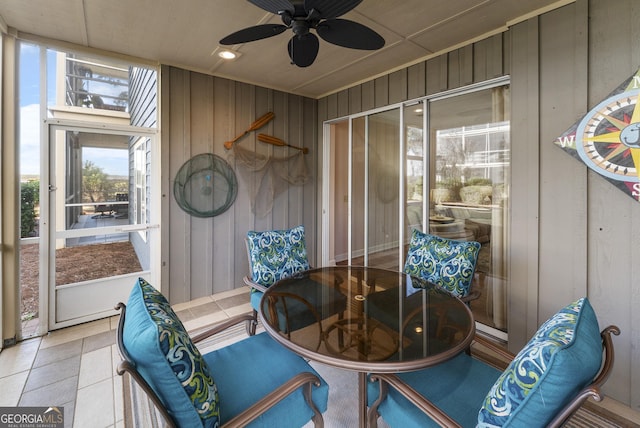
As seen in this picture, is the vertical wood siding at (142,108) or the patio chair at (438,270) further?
the vertical wood siding at (142,108)

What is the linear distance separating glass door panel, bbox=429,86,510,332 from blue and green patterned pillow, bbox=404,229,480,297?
0.60 m

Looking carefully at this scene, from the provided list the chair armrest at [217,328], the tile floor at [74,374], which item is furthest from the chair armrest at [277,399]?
the tile floor at [74,374]

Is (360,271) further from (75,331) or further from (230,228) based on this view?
(75,331)

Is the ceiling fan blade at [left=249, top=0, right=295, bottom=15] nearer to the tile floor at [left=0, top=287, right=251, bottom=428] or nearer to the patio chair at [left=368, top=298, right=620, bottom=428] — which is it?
the patio chair at [left=368, top=298, right=620, bottom=428]

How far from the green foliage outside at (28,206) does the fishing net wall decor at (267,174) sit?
1.92 m

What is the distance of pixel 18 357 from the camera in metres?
2.24

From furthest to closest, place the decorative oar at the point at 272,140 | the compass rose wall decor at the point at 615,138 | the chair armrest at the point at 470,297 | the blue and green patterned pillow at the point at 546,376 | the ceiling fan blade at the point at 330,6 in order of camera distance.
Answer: the decorative oar at the point at 272,140
the chair armrest at the point at 470,297
the compass rose wall decor at the point at 615,138
the ceiling fan blade at the point at 330,6
the blue and green patterned pillow at the point at 546,376

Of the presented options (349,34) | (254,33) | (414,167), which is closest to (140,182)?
(254,33)

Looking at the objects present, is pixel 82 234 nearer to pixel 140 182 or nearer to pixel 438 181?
pixel 140 182

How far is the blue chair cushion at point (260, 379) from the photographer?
1204 millimetres

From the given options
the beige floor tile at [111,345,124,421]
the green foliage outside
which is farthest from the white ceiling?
the beige floor tile at [111,345,124,421]

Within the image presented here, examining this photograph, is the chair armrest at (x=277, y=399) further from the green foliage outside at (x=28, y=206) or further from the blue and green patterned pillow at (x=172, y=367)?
the green foliage outside at (x=28, y=206)

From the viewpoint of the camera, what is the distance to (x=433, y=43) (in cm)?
262

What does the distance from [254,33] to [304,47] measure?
1.03 ft
